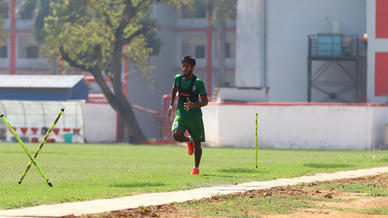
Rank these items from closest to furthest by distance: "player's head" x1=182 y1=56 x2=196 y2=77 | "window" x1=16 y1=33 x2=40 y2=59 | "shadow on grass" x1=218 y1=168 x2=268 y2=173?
"player's head" x1=182 y1=56 x2=196 y2=77 → "shadow on grass" x1=218 y1=168 x2=268 y2=173 → "window" x1=16 y1=33 x2=40 y2=59

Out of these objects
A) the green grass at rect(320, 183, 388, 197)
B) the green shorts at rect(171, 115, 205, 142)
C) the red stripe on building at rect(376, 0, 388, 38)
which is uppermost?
the red stripe on building at rect(376, 0, 388, 38)

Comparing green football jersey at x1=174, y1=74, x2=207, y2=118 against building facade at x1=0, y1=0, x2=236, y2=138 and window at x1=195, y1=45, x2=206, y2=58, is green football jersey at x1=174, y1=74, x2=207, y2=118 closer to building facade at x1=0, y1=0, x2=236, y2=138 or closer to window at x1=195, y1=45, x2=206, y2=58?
building facade at x1=0, y1=0, x2=236, y2=138

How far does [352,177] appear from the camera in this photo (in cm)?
1939

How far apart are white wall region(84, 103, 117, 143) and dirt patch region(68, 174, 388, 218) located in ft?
142

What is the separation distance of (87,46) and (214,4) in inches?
848

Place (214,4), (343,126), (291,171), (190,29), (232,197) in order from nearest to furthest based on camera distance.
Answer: (232,197) < (291,171) < (343,126) < (214,4) < (190,29)

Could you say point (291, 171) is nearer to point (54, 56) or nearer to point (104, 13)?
point (104, 13)

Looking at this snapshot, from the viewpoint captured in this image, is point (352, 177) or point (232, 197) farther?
point (352, 177)

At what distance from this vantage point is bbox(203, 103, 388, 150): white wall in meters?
47.1

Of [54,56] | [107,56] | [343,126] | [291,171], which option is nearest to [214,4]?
[54,56]

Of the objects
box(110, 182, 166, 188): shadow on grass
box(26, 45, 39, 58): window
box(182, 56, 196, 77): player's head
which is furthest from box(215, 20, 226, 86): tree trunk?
box(110, 182, 166, 188): shadow on grass

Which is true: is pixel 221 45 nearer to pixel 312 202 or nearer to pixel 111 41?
pixel 111 41

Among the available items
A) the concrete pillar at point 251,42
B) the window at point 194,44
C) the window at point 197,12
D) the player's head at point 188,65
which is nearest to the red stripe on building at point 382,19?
the concrete pillar at point 251,42

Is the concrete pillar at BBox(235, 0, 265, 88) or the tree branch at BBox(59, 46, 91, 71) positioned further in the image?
the concrete pillar at BBox(235, 0, 265, 88)
